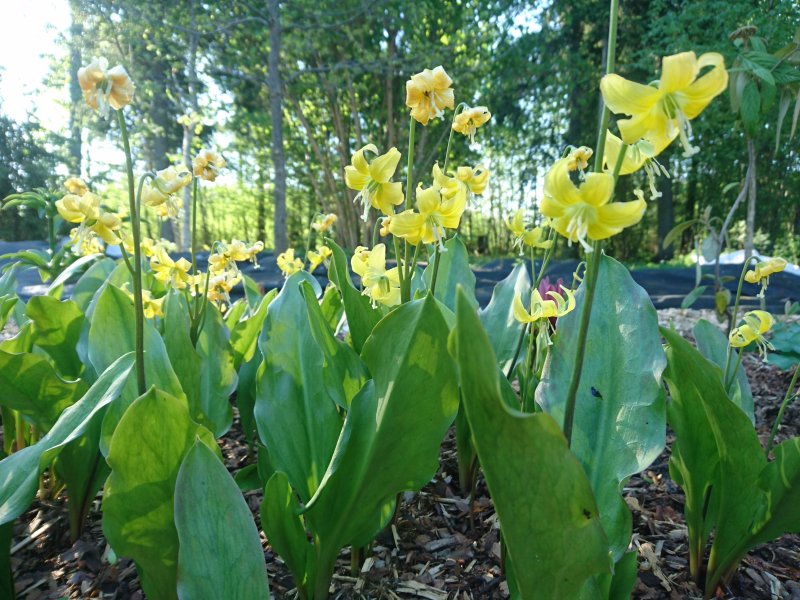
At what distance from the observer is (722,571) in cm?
109

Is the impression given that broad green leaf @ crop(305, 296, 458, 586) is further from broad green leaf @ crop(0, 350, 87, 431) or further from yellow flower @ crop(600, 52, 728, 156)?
broad green leaf @ crop(0, 350, 87, 431)

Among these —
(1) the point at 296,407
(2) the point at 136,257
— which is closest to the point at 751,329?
(1) the point at 296,407

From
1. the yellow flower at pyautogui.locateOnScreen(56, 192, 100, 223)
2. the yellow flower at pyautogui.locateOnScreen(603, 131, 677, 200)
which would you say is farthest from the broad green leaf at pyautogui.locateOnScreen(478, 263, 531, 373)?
the yellow flower at pyautogui.locateOnScreen(56, 192, 100, 223)

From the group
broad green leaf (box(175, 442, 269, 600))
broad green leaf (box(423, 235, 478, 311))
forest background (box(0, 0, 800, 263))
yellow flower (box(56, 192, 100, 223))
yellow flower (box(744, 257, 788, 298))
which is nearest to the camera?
broad green leaf (box(175, 442, 269, 600))

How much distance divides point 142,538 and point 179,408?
0.26m

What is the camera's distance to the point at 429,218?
1.08 metres

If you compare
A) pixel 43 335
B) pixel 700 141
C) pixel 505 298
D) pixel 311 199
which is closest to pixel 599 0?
pixel 700 141

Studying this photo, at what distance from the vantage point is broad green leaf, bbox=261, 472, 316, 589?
96 cm

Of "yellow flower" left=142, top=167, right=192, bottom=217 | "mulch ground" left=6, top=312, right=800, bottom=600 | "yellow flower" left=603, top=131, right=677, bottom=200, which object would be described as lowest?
"mulch ground" left=6, top=312, right=800, bottom=600

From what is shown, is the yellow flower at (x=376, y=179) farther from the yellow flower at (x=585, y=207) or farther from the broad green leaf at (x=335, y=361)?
the yellow flower at (x=585, y=207)

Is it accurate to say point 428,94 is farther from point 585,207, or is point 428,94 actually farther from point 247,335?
point 247,335

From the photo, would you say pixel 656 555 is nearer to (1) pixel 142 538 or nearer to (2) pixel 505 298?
(2) pixel 505 298

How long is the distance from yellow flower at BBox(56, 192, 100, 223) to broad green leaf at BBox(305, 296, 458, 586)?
0.61 meters

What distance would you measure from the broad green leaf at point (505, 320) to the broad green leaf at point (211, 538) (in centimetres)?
88
